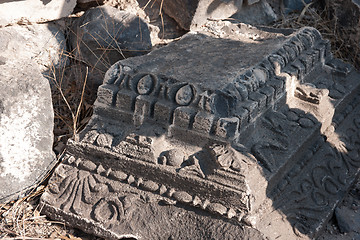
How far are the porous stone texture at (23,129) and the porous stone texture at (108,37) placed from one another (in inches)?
32.1

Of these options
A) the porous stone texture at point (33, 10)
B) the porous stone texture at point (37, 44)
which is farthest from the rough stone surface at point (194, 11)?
the porous stone texture at point (37, 44)

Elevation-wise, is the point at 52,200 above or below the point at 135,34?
below

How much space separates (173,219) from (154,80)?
0.88 metres

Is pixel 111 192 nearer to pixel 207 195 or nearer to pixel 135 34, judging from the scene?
pixel 207 195

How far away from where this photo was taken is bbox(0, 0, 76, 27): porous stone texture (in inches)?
158

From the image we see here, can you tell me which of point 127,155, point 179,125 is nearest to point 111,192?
point 127,155

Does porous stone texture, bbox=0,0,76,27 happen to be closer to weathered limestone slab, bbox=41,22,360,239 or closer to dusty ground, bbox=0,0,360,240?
dusty ground, bbox=0,0,360,240

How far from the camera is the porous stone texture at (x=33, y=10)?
400 cm

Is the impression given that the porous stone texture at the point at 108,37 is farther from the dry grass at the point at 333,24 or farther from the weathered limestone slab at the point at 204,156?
the dry grass at the point at 333,24

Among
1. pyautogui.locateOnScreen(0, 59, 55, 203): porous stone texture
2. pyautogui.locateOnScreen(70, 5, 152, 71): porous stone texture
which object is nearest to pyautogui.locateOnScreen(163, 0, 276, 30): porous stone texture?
pyautogui.locateOnScreen(70, 5, 152, 71): porous stone texture

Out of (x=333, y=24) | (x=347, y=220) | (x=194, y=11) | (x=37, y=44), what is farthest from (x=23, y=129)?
(x=333, y=24)

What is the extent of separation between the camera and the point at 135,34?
4344 mm

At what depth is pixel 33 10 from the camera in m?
4.16

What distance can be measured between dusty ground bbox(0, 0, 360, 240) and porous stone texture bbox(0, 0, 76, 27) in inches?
17.7
